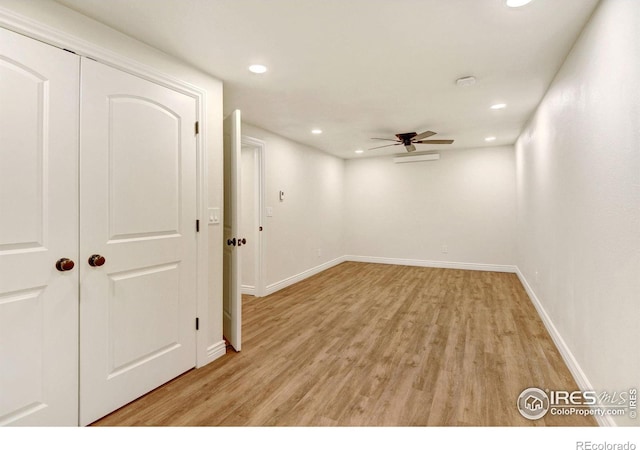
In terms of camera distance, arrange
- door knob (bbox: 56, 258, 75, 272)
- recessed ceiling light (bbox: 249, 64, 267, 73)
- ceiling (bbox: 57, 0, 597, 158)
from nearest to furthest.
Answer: door knob (bbox: 56, 258, 75, 272), ceiling (bbox: 57, 0, 597, 158), recessed ceiling light (bbox: 249, 64, 267, 73)

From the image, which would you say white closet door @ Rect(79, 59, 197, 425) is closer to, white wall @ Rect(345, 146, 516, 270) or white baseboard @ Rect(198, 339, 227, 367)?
white baseboard @ Rect(198, 339, 227, 367)

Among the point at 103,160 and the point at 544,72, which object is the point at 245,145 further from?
the point at 544,72

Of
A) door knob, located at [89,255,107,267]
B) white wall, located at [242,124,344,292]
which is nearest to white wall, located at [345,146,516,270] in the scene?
white wall, located at [242,124,344,292]

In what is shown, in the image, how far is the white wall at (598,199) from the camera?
1.42 metres

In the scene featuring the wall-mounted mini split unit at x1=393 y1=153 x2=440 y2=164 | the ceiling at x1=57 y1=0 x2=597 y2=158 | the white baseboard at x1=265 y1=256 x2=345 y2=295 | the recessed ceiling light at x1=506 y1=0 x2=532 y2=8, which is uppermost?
the wall-mounted mini split unit at x1=393 y1=153 x2=440 y2=164

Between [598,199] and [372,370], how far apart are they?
71.9 inches

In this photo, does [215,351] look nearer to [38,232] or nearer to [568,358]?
[38,232]

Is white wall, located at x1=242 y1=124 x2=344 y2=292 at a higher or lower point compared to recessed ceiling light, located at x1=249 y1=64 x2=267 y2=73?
lower

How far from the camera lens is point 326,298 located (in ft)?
13.9

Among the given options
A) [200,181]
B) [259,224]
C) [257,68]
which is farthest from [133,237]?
[259,224]

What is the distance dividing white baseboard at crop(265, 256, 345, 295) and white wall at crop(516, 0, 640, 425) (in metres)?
3.29

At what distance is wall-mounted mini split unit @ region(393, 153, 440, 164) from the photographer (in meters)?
6.01

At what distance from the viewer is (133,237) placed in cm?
202

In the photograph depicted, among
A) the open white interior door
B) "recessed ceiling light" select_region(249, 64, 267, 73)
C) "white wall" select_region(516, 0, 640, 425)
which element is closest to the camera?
"white wall" select_region(516, 0, 640, 425)
